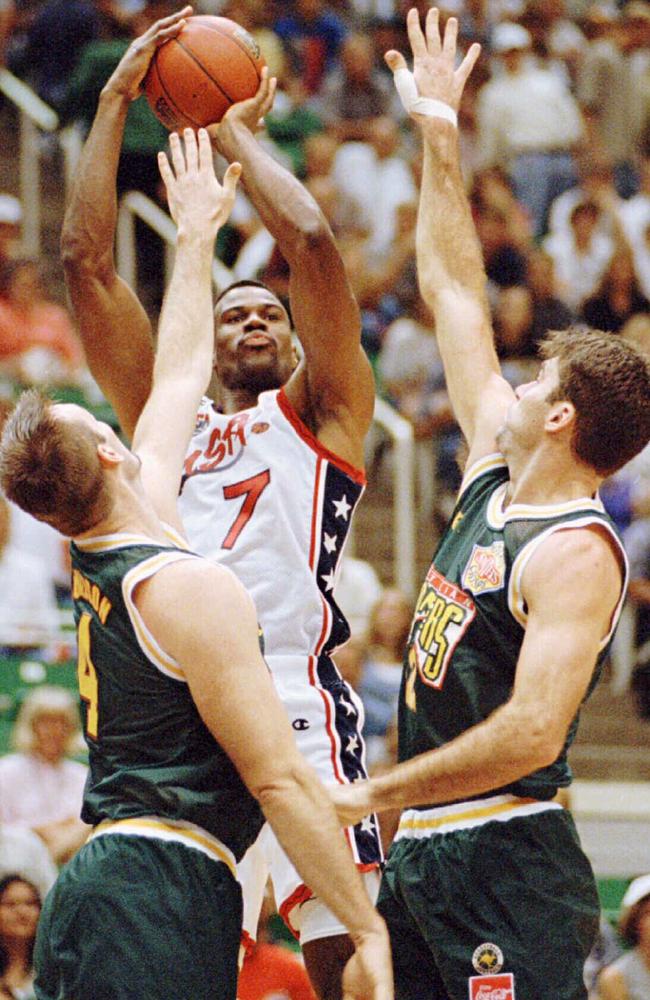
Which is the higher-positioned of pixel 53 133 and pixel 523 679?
pixel 53 133

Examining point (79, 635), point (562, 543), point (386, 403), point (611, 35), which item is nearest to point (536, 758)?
point (562, 543)

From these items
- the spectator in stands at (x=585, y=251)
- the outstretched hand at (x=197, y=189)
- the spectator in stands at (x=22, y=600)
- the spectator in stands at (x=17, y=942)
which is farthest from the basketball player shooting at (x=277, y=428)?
the spectator in stands at (x=585, y=251)

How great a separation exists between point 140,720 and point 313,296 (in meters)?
1.62

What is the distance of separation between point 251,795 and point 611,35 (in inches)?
446

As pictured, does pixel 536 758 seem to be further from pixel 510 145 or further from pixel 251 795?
pixel 510 145

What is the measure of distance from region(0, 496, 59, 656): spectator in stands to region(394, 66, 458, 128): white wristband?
4.25 m

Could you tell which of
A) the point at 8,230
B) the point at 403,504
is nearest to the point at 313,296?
the point at 403,504

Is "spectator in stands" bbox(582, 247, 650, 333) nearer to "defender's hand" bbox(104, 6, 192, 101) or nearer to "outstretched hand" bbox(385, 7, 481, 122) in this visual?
"outstretched hand" bbox(385, 7, 481, 122)

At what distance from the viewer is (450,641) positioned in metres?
4.19

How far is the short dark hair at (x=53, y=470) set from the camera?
3.75 m

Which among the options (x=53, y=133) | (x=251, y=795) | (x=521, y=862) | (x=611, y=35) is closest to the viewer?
(x=251, y=795)

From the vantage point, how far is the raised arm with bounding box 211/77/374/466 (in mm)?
4945

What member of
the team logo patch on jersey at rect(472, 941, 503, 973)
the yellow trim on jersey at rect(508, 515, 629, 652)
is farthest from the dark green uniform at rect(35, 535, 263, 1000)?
the yellow trim on jersey at rect(508, 515, 629, 652)

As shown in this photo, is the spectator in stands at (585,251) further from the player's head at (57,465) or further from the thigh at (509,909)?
the player's head at (57,465)
